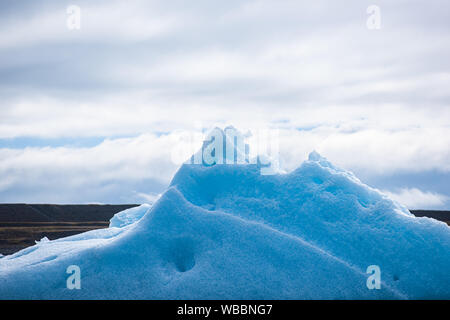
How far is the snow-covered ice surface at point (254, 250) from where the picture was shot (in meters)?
7.80

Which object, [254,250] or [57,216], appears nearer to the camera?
[254,250]

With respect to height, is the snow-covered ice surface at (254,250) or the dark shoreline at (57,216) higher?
the snow-covered ice surface at (254,250)

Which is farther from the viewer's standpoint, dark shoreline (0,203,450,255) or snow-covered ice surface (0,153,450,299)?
dark shoreline (0,203,450,255)

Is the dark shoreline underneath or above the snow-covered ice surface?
Result: underneath

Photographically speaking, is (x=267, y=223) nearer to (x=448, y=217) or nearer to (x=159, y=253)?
(x=159, y=253)

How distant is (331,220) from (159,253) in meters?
4.11

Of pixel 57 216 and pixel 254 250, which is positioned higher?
pixel 254 250

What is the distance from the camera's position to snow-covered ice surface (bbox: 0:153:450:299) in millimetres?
7801

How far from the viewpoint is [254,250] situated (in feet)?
27.2

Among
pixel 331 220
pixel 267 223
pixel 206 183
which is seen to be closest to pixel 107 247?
pixel 206 183

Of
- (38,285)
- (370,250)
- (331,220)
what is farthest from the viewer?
(331,220)

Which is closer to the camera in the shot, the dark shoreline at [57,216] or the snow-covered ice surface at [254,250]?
the snow-covered ice surface at [254,250]
